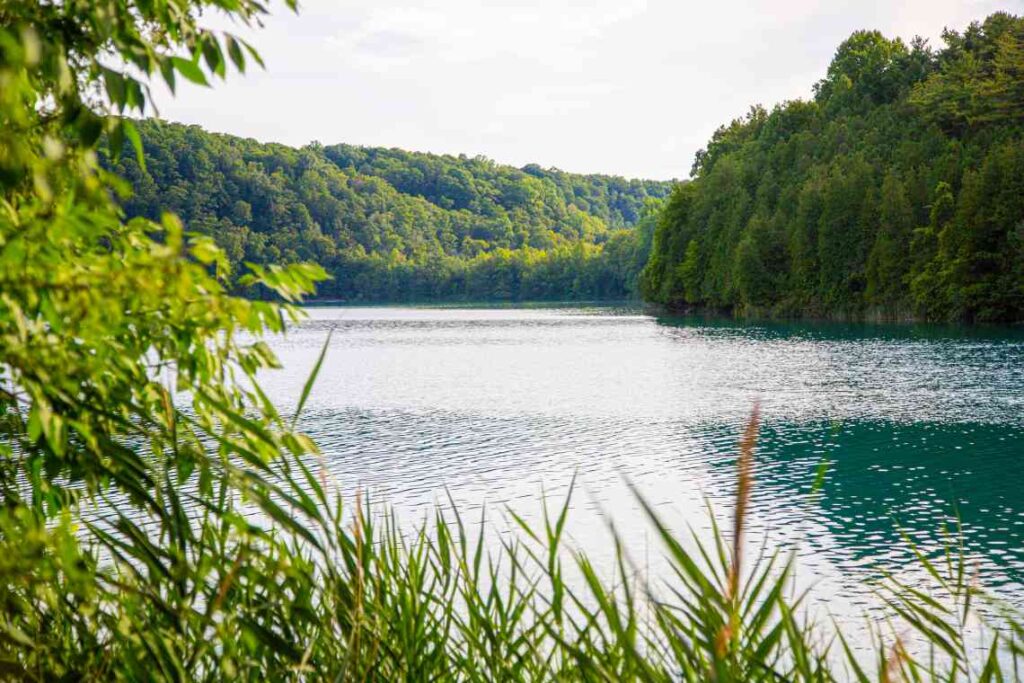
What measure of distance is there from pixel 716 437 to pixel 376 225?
146739 millimetres

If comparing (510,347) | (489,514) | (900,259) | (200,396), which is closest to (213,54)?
(200,396)

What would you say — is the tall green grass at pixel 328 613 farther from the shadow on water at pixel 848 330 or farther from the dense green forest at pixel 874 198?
the dense green forest at pixel 874 198

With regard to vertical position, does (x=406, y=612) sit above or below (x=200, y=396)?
below

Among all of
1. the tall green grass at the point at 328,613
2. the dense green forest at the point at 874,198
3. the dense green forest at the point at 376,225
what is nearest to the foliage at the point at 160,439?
the tall green grass at the point at 328,613

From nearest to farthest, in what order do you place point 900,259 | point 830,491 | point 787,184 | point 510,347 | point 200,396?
point 200,396
point 830,491
point 510,347
point 900,259
point 787,184

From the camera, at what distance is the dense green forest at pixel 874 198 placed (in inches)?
2138

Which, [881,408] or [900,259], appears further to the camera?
[900,259]

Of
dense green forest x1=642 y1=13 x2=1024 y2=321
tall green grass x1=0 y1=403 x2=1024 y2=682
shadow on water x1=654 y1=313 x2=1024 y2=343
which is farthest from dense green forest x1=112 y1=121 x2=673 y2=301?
tall green grass x1=0 y1=403 x2=1024 y2=682

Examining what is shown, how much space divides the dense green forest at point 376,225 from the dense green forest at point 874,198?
3768 centimetres

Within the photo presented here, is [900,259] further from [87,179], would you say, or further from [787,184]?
[87,179]

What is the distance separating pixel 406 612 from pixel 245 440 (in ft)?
2.95

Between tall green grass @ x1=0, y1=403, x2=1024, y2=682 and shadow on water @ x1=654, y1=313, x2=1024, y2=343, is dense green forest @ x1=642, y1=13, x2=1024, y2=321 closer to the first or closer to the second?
shadow on water @ x1=654, y1=313, x2=1024, y2=343

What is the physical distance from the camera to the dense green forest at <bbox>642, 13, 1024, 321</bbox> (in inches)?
2138

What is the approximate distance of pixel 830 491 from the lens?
17672 millimetres
